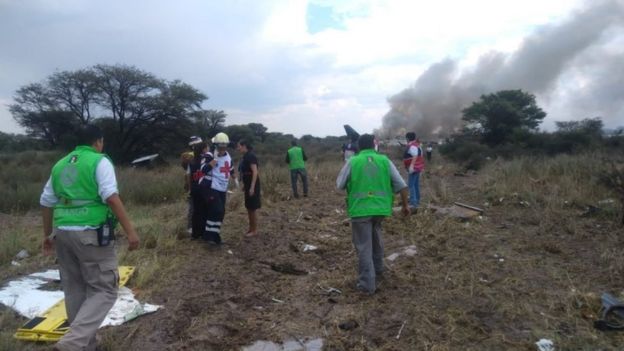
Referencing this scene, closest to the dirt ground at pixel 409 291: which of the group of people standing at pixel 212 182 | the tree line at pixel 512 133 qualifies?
the group of people standing at pixel 212 182

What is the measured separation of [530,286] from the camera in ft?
15.5

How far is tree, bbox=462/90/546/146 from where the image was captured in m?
31.9

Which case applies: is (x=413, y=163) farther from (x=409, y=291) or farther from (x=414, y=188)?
(x=409, y=291)

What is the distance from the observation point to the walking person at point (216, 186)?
6398 millimetres

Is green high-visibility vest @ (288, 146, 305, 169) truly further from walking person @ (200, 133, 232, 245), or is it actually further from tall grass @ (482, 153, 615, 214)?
walking person @ (200, 133, 232, 245)

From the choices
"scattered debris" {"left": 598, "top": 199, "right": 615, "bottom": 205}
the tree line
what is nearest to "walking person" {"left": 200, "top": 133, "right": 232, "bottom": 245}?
"scattered debris" {"left": 598, "top": 199, "right": 615, "bottom": 205}

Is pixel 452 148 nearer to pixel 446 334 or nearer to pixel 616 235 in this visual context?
pixel 616 235

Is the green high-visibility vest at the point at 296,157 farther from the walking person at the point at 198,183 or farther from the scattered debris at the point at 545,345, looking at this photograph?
the scattered debris at the point at 545,345

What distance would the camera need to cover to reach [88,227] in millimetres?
3369

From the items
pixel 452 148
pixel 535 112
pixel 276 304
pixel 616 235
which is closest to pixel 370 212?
pixel 276 304

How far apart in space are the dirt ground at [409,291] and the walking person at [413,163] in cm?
139

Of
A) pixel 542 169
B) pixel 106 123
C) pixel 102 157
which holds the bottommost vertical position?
pixel 542 169

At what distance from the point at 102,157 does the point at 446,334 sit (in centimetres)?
298

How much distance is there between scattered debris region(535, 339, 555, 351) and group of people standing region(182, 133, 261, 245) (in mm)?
4254
